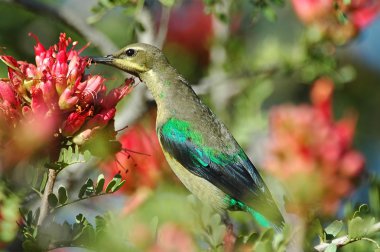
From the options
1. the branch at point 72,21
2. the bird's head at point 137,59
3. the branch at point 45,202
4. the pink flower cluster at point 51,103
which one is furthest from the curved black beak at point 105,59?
the branch at point 45,202

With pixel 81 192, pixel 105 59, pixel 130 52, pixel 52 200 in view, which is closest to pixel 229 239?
pixel 81 192

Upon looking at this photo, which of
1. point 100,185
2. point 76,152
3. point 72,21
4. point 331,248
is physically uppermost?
point 72,21

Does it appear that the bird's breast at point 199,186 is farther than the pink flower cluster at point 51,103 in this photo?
Yes

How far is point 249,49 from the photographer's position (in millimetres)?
6777

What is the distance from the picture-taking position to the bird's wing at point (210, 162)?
3.54 meters

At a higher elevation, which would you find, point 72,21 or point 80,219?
point 72,21

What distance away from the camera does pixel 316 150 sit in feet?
13.6

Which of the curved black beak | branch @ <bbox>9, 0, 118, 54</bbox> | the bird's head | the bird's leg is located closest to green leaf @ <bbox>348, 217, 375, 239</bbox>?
the bird's leg

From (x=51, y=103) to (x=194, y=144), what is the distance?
129 centimetres

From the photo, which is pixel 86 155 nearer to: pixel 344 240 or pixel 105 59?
pixel 344 240

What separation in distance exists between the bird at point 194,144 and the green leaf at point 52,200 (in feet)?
3.72

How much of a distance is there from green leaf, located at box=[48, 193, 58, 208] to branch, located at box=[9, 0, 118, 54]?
1604 mm

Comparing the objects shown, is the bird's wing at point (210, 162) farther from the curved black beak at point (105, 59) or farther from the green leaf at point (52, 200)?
the green leaf at point (52, 200)

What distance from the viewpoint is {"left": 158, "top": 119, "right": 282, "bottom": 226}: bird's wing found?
3.54m
